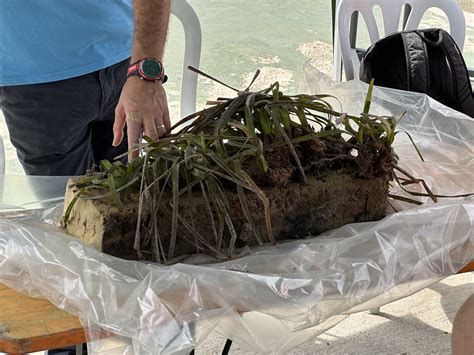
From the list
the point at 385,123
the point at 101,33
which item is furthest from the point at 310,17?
the point at 385,123

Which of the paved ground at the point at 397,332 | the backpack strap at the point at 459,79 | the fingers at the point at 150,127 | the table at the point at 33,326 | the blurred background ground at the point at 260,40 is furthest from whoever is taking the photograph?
the blurred background ground at the point at 260,40

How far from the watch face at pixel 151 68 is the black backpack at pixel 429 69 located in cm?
65

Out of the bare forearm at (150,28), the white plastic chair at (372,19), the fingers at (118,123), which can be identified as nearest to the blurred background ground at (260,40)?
the white plastic chair at (372,19)

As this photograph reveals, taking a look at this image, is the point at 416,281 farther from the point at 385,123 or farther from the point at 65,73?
the point at 65,73

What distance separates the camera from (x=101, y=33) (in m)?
1.58

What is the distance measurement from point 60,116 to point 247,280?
0.82m

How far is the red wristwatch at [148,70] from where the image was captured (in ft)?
4.28

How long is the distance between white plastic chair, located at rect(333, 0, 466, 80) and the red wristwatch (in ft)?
3.06

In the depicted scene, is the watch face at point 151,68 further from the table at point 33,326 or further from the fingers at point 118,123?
the table at point 33,326

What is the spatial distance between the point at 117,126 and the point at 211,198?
0.39 metres

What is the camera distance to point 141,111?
49.0 inches

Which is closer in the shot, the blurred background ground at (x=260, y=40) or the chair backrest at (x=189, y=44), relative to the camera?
the chair backrest at (x=189, y=44)

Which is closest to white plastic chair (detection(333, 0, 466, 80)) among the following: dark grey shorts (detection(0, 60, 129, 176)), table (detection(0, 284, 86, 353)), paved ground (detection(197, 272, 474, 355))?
paved ground (detection(197, 272, 474, 355))

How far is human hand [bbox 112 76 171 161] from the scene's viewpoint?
1.23m
